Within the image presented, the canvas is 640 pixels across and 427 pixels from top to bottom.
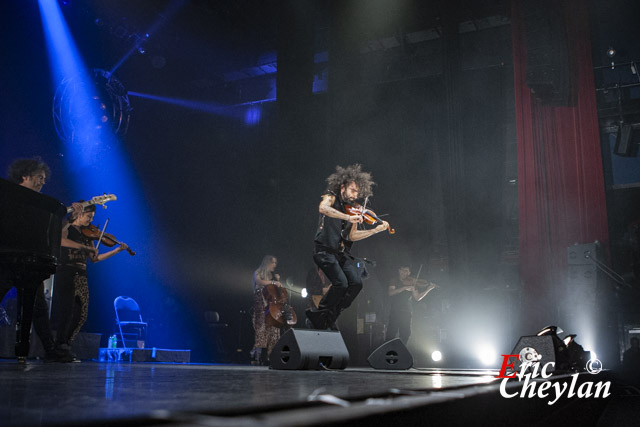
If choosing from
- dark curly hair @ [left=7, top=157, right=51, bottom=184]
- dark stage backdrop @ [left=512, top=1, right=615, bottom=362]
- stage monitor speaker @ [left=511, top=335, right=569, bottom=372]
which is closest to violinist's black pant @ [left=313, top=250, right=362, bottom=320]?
stage monitor speaker @ [left=511, top=335, right=569, bottom=372]

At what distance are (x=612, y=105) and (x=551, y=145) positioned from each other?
2102mm

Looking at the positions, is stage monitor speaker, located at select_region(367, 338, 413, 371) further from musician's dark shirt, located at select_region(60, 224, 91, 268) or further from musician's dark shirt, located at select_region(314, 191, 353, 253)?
musician's dark shirt, located at select_region(60, 224, 91, 268)

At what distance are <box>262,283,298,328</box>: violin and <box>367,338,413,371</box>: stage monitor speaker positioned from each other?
3850mm

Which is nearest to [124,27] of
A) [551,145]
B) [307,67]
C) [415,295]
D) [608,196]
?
[307,67]

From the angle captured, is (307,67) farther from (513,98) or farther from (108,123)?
(513,98)

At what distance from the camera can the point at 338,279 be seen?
4375 millimetres

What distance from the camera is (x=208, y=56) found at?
11227mm

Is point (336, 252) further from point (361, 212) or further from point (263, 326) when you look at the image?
point (263, 326)

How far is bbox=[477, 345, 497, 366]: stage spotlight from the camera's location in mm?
9281

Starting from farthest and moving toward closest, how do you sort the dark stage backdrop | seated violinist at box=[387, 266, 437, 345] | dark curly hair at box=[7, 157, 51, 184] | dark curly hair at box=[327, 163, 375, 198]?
1. the dark stage backdrop
2. seated violinist at box=[387, 266, 437, 345]
3. dark curly hair at box=[327, 163, 375, 198]
4. dark curly hair at box=[7, 157, 51, 184]

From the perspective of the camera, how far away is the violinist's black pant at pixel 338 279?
4391mm

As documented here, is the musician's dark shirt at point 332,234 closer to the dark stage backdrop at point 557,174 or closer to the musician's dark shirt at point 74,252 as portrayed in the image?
the musician's dark shirt at point 74,252

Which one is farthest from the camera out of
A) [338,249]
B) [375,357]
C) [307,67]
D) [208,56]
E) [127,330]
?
[208,56]

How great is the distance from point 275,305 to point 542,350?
522 cm
